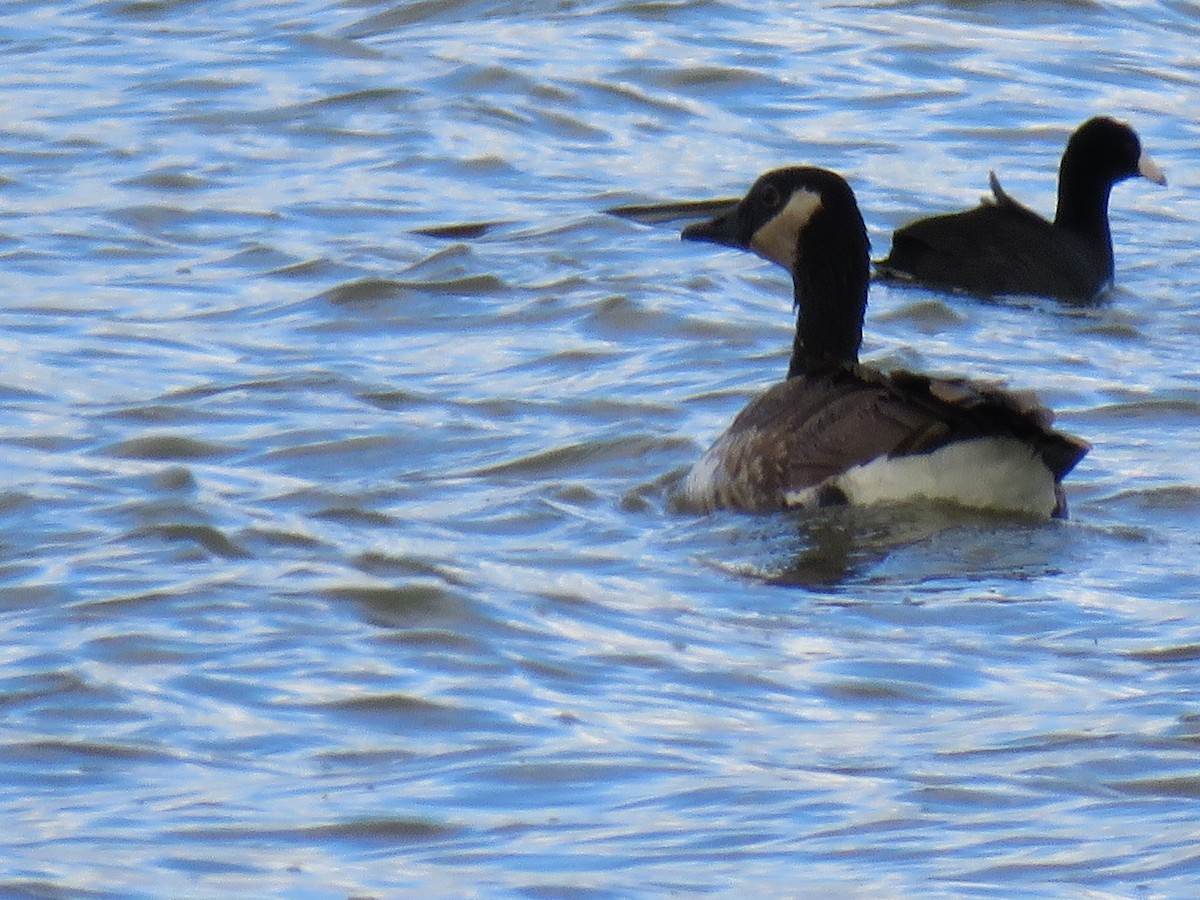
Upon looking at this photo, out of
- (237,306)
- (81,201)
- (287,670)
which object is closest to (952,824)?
(287,670)

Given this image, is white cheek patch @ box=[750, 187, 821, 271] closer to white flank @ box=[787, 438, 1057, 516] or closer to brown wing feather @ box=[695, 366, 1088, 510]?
brown wing feather @ box=[695, 366, 1088, 510]

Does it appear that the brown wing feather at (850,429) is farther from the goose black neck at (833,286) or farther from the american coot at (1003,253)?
the american coot at (1003,253)

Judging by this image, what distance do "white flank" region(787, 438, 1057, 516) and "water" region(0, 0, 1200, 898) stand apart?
0.10 m

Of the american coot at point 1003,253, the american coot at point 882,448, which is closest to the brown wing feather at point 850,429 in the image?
the american coot at point 882,448

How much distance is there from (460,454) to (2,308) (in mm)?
2918

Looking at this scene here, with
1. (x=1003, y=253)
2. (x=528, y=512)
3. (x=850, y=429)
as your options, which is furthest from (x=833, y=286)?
(x=1003, y=253)

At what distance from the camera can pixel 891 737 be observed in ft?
20.5

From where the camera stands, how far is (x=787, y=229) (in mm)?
9797

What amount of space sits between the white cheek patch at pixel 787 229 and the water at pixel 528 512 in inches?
30.3

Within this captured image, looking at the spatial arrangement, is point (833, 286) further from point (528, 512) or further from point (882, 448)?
point (528, 512)

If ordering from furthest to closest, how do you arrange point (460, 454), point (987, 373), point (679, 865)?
point (987, 373), point (460, 454), point (679, 865)

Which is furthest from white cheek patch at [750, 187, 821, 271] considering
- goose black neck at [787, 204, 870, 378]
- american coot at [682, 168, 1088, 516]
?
american coot at [682, 168, 1088, 516]

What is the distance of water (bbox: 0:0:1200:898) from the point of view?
561 cm

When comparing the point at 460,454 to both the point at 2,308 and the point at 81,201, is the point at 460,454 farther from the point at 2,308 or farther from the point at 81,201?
the point at 81,201
